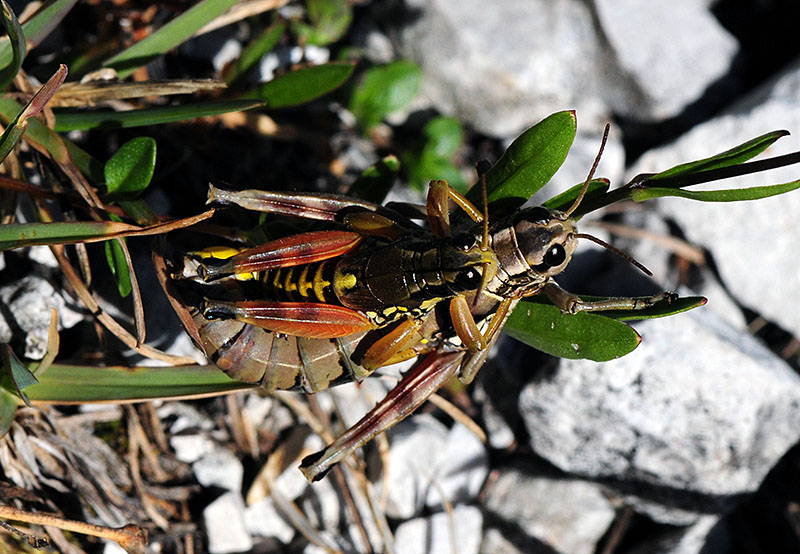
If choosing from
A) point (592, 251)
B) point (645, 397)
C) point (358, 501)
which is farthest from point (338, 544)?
point (592, 251)

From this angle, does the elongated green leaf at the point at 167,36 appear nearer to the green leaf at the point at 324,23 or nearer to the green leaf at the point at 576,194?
the green leaf at the point at 324,23

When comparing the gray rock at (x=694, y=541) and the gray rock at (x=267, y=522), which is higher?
the gray rock at (x=267, y=522)

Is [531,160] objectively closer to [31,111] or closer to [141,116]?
[141,116]

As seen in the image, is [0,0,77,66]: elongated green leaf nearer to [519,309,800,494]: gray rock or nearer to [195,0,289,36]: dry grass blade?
[195,0,289,36]: dry grass blade

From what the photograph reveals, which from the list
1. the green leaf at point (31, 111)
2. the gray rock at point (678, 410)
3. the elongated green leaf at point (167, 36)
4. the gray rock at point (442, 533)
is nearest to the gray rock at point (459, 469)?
the gray rock at point (442, 533)

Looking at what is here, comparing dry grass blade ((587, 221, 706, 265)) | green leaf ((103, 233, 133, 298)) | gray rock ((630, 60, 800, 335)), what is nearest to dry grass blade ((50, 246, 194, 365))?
green leaf ((103, 233, 133, 298))

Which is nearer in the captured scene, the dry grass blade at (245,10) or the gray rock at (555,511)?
the dry grass blade at (245,10)
